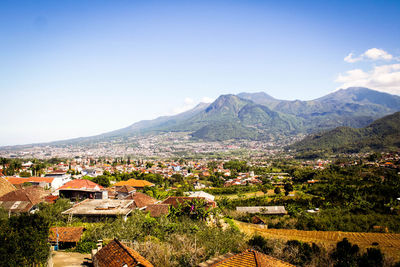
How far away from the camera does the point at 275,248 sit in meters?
10.6

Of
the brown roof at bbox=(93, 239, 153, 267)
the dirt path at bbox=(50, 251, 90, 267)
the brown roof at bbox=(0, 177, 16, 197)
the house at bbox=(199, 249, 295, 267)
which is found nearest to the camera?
the house at bbox=(199, 249, 295, 267)

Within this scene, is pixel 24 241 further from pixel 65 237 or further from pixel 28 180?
pixel 28 180

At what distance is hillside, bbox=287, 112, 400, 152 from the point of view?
Answer: 3565 inches

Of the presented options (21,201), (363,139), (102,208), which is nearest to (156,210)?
(102,208)

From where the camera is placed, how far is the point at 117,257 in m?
8.84

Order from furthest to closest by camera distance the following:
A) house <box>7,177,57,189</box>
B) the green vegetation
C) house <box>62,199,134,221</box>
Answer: the green vegetation, house <box>7,177,57,189</box>, house <box>62,199,134,221</box>

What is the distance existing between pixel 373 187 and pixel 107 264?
3260cm

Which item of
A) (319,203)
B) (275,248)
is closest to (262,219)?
(319,203)

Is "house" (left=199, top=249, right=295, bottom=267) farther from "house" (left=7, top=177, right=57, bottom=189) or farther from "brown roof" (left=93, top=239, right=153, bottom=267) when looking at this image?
"house" (left=7, top=177, right=57, bottom=189)

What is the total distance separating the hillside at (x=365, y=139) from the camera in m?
90.6

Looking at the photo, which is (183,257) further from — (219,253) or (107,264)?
(107,264)

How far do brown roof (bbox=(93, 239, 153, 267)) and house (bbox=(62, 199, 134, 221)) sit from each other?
20.3 feet

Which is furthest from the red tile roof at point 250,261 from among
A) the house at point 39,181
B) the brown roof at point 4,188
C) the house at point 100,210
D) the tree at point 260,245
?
the house at point 39,181

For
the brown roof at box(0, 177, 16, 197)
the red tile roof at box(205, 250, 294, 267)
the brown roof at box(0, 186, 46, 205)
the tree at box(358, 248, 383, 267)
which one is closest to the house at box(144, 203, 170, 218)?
the brown roof at box(0, 186, 46, 205)
